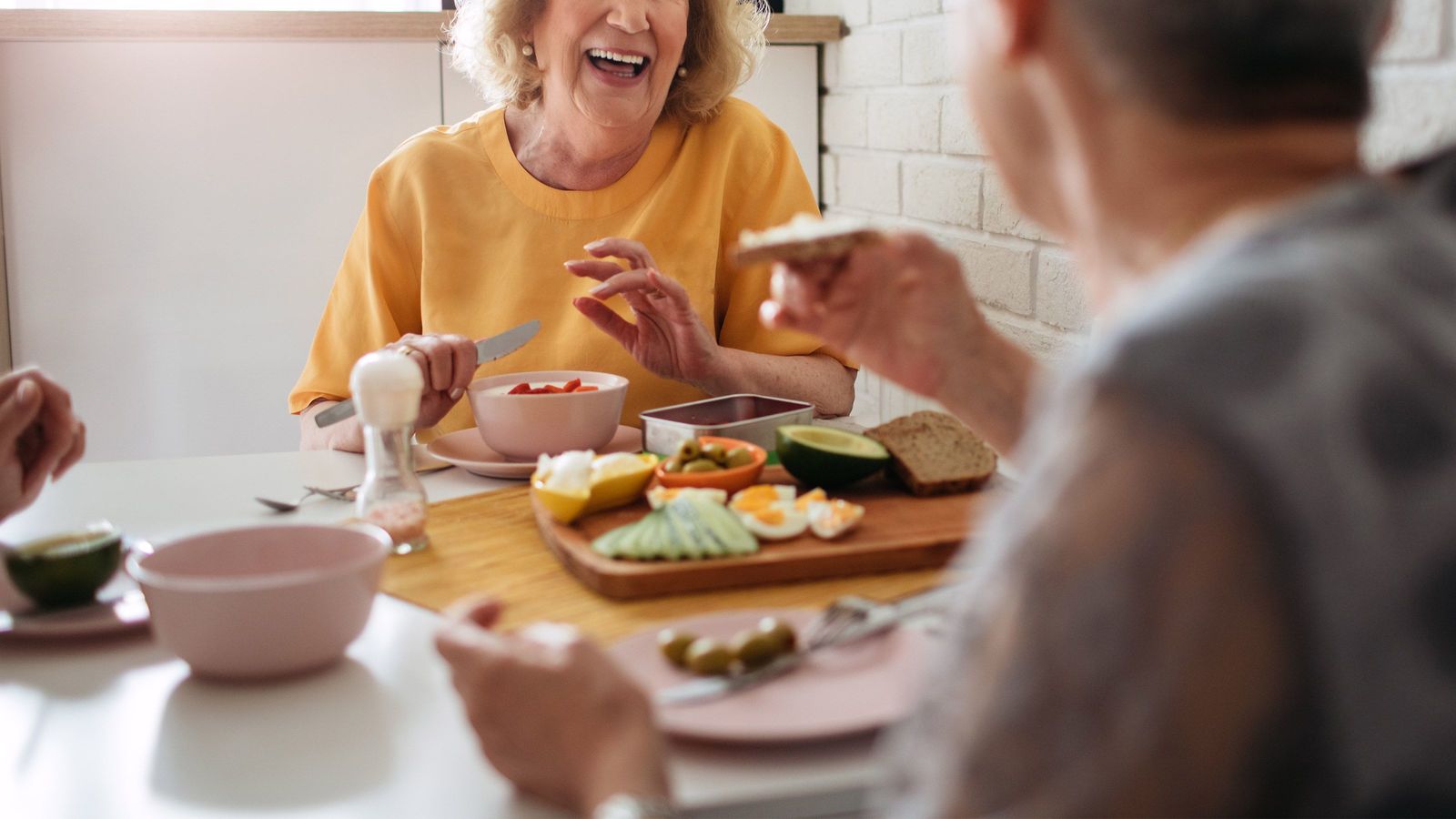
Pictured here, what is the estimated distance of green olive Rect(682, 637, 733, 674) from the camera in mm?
875

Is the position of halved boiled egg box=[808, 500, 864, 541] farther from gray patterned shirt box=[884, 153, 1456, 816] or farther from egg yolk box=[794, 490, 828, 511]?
gray patterned shirt box=[884, 153, 1456, 816]

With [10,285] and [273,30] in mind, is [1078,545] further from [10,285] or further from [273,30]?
[10,285]

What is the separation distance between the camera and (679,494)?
1225mm

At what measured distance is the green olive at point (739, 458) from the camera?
4.35 feet

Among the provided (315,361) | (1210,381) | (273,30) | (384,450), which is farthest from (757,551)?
(273,30)

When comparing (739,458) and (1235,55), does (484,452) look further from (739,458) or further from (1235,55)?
(1235,55)

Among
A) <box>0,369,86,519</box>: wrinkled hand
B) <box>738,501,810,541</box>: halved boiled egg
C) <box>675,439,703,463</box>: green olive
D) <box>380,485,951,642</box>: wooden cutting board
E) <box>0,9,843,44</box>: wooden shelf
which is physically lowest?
<box>380,485,951,642</box>: wooden cutting board

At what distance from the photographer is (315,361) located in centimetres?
193

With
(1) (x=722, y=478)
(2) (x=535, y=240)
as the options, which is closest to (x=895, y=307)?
(1) (x=722, y=478)

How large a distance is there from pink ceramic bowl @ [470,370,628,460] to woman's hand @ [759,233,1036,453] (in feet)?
1.18

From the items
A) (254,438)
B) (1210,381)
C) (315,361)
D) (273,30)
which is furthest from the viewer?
(254,438)

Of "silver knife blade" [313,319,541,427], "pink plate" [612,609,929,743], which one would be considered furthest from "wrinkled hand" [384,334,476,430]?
"pink plate" [612,609,929,743]

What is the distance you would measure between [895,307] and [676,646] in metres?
0.43

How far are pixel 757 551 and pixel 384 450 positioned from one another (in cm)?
36
